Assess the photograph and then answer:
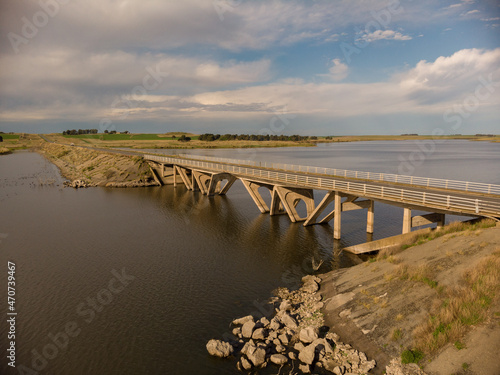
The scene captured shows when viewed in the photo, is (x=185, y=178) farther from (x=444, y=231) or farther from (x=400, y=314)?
(x=400, y=314)

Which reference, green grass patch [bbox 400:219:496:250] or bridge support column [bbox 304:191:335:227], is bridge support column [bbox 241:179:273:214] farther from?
green grass patch [bbox 400:219:496:250]

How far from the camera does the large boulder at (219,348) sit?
16438 mm

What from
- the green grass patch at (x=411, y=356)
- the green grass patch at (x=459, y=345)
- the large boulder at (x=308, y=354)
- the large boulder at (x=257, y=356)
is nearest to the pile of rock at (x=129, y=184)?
the large boulder at (x=257, y=356)

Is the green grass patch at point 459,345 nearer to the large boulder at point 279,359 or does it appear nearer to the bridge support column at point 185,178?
the large boulder at point 279,359

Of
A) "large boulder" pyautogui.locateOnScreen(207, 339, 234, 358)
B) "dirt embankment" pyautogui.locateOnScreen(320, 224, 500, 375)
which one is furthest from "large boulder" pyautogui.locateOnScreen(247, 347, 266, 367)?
"dirt embankment" pyautogui.locateOnScreen(320, 224, 500, 375)

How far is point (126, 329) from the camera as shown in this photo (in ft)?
63.3

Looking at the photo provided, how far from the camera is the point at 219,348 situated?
16.5 metres

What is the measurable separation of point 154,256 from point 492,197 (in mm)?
32627

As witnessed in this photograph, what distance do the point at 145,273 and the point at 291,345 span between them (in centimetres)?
1530

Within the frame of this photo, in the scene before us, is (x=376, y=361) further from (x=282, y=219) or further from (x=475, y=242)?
(x=282, y=219)

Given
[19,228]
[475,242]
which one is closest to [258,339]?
[475,242]

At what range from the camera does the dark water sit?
1742cm

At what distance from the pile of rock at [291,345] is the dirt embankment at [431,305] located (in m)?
0.77

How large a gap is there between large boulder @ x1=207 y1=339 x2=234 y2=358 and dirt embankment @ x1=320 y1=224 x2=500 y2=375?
6203 millimetres
